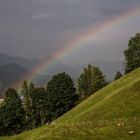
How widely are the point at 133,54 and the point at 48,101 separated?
138 feet

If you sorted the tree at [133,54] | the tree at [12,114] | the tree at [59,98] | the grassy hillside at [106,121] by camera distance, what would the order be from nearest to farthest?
the grassy hillside at [106,121] < the tree at [133,54] < the tree at [59,98] < the tree at [12,114]

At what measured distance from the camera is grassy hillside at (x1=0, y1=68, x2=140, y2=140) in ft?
247

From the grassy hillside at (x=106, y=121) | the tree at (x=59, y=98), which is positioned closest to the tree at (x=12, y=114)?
the tree at (x=59, y=98)

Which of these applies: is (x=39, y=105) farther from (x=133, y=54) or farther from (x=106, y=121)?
(x=106, y=121)

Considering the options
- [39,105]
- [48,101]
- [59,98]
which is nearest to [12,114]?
[39,105]

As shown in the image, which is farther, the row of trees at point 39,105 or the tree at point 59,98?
the row of trees at point 39,105

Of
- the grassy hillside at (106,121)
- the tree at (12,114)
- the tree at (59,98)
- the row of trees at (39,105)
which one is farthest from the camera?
the tree at (12,114)

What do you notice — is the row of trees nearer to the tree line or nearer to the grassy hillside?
the tree line

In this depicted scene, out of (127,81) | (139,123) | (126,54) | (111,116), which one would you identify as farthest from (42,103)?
(139,123)

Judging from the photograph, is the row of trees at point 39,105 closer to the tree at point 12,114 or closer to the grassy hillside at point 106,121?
the tree at point 12,114

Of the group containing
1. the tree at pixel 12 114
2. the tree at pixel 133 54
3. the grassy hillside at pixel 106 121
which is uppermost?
the tree at pixel 133 54

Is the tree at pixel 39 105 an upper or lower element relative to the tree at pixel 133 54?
lower

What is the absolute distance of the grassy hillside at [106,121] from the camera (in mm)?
75438

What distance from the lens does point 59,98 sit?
186750mm
